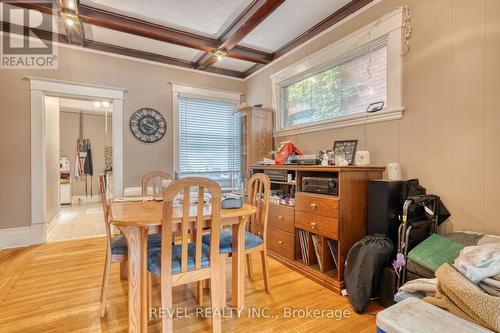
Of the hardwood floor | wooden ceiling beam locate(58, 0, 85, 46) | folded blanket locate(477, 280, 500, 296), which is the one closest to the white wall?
wooden ceiling beam locate(58, 0, 85, 46)

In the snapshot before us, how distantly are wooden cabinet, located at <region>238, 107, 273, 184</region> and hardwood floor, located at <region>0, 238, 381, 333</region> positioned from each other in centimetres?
165

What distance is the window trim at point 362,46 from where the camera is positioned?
2.30 meters

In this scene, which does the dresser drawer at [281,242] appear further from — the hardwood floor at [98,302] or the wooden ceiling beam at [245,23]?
the wooden ceiling beam at [245,23]

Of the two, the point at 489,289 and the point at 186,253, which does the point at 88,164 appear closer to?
the point at 186,253

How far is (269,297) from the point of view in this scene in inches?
82.4

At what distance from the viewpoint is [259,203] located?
2287 mm

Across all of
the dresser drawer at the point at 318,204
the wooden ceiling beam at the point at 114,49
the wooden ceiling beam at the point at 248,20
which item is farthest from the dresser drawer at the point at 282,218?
the wooden ceiling beam at the point at 114,49

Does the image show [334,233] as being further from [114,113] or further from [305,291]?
[114,113]

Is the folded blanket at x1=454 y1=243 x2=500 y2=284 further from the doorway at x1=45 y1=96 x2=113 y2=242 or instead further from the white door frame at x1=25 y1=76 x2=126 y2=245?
the doorway at x1=45 y1=96 x2=113 y2=242

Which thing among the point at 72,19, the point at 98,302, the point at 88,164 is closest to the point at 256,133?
the point at 72,19

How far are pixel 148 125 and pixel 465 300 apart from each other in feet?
13.1

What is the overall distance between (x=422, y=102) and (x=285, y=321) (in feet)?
6.82

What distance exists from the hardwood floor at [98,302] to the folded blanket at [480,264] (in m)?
0.81

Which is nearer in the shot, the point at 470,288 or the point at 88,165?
the point at 470,288
